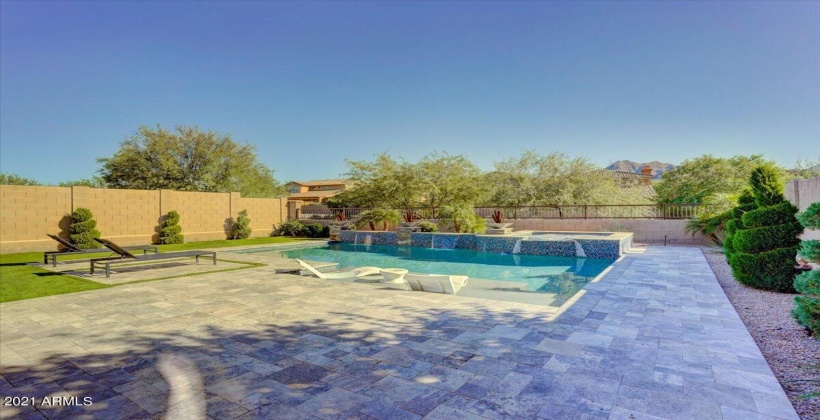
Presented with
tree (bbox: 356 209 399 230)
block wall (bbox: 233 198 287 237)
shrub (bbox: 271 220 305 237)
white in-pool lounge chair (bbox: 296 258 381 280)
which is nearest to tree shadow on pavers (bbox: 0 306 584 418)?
white in-pool lounge chair (bbox: 296 258 381 280)

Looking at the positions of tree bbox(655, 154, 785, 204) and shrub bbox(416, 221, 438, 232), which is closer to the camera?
shrub bbox(416, 221, 438, 232)

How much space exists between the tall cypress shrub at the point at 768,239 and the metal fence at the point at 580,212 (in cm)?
1001

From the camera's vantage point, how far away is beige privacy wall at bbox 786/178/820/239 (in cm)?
668

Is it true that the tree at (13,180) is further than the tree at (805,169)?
Yes

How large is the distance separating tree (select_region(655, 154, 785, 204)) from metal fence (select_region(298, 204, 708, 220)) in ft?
28.0

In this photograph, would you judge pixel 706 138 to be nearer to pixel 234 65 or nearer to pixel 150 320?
pixel 234 65

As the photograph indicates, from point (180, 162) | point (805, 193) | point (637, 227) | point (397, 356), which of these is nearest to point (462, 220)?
point (637, 227)

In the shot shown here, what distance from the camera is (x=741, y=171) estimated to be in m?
22.7

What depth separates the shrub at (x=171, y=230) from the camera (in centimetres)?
1627

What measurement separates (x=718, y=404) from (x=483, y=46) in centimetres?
1403

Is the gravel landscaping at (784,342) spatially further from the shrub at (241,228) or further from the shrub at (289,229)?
the shrub at (241,228)

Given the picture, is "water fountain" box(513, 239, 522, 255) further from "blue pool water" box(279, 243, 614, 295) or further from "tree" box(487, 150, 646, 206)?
"tree" box(487, 150, 646, 206)

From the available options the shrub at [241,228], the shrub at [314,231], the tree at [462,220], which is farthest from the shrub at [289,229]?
the tree at [462,220]

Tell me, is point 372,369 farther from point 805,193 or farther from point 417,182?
point 417,182
